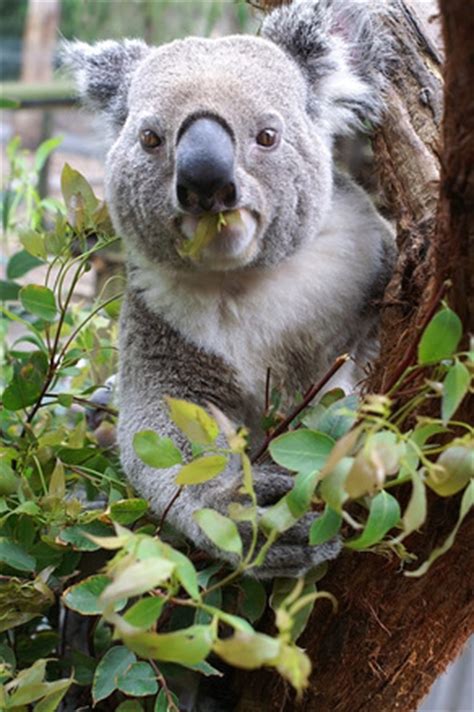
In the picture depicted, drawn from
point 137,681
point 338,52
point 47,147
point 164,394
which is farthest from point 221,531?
point 47,147

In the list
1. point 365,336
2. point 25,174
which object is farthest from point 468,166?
Result: point 25,174

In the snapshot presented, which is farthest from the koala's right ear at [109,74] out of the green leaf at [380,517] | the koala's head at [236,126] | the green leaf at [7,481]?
the green leaf at [380,517]

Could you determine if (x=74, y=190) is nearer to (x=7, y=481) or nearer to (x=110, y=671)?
(x=7, y=481)

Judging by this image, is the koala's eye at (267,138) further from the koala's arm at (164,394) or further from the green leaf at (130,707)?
the green leaf at (130,707)

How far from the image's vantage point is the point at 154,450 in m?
1.35

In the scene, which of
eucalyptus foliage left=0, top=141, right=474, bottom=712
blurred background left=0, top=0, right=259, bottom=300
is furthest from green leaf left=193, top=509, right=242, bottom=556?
blurred background left=0, top=0, right=259, bottom=300

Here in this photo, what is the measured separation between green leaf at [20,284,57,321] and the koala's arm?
0.69 feet

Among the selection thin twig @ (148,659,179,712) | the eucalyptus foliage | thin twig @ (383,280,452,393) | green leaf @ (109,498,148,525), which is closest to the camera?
Answer: the eucalyptus foliage

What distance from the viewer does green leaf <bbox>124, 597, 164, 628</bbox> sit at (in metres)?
1.07

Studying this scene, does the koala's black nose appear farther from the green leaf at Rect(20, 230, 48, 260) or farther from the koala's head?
the green leaf at Rect(20, 230, 48, 260)

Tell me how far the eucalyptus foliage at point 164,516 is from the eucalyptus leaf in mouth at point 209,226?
0.26 m

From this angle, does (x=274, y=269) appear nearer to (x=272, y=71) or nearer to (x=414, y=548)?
(x=272, y=71)

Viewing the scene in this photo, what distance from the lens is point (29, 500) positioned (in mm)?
1856

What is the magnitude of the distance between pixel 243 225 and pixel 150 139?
0.97ft
